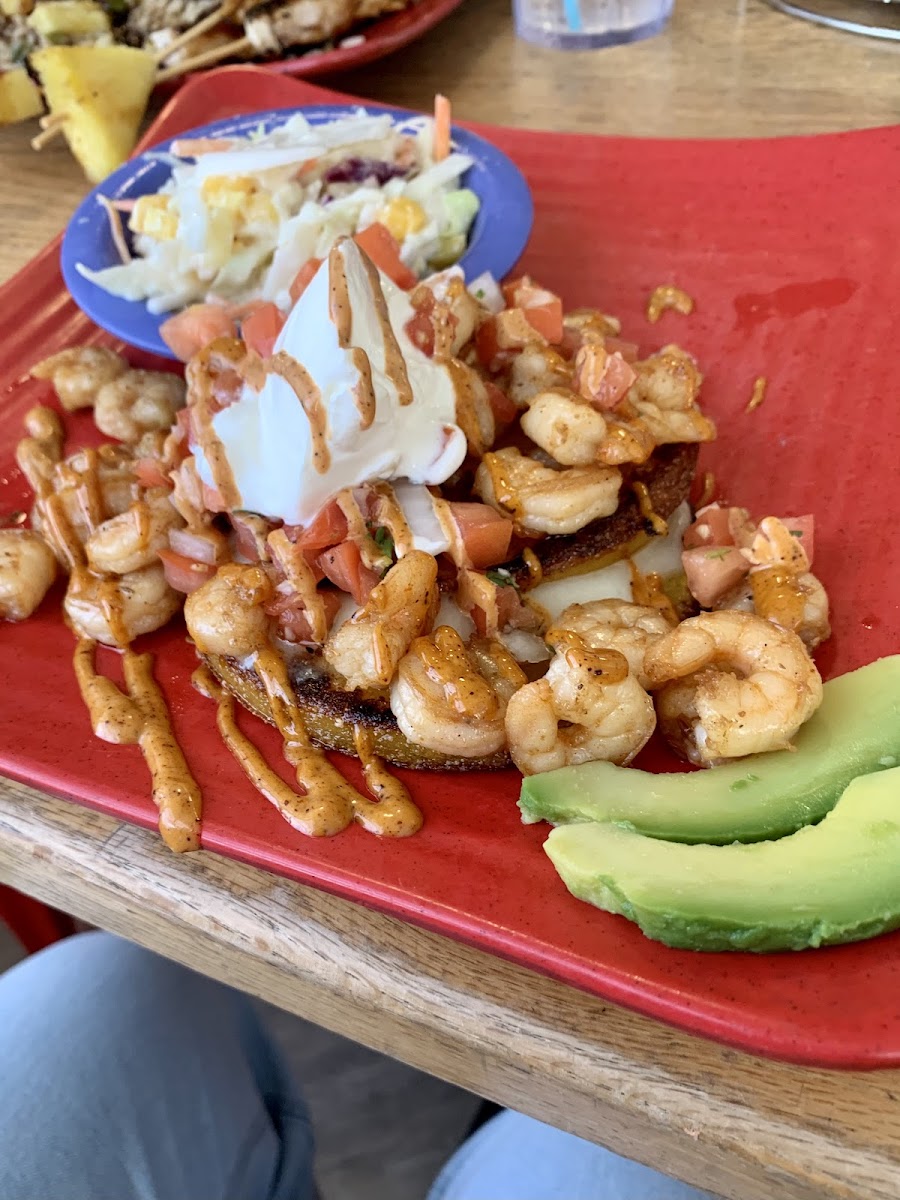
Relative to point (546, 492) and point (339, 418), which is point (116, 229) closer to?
point (339, 418)

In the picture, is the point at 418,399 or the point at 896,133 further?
the point at 896,133

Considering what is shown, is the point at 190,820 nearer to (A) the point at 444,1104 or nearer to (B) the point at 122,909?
(B) the point at 122,909

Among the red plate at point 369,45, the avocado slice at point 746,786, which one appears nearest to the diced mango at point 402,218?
the red plate at point 369,45

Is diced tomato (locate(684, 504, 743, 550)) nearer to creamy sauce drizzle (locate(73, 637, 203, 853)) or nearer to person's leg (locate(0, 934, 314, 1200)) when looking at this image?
creamy sauce drizzle (locate(73, 637, 203, 853))

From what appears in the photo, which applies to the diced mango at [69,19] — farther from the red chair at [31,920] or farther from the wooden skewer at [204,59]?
the red chair at [31,920]

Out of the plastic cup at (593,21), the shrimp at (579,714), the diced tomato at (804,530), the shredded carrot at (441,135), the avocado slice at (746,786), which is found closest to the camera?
the avocado slice at (746,786)

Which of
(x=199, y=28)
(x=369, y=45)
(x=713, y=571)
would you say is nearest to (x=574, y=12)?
(x=369, y=45)

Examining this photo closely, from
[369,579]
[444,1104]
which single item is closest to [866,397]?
[369,579]
